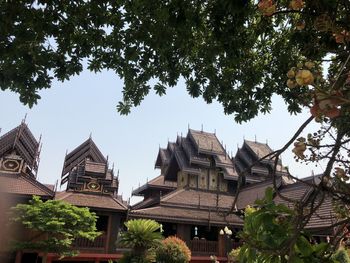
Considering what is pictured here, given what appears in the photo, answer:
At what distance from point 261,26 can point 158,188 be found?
84.7 feet

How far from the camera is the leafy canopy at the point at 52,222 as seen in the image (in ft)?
47.2

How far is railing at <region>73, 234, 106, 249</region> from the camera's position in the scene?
18062 millimetres

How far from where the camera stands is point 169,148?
36.0m

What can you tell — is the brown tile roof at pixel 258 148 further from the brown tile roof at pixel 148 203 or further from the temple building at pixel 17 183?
the temple building at pixel 17 183

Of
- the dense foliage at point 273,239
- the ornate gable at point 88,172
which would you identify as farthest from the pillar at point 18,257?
the dense foliage at point 273,239

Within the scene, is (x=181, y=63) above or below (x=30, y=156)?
below

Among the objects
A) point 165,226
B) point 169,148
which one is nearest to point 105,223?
point 165,226

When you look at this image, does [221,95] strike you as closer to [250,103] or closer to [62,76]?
[250,103]

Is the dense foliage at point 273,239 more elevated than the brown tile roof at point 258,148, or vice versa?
the brown tile roof at point 258,148

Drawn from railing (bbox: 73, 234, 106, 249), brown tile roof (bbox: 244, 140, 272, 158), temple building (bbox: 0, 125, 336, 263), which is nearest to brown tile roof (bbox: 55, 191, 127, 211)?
temple building (bbox: 0, 125, 336, 263)

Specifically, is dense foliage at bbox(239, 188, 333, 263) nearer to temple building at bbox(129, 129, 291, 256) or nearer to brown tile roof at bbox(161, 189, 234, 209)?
temple building at bbox(129, 129, 291, 256)

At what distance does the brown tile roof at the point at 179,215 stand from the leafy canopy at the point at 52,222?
4741 millimetres

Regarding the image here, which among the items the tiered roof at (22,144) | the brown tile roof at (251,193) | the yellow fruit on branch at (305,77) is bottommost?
the yellow fruit on branch at (305,77)

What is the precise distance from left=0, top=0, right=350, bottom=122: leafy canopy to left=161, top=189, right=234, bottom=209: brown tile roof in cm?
1696
